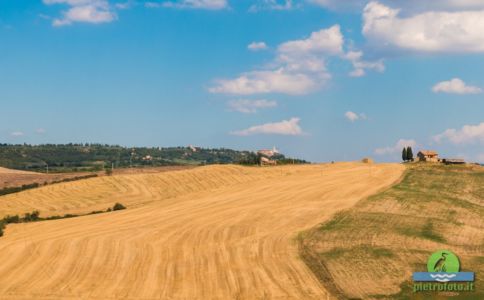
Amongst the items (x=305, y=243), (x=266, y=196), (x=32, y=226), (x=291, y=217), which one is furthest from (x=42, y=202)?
(x=305, y=243)

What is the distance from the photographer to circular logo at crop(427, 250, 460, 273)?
41.5 metres

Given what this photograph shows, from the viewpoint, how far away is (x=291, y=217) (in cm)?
6325

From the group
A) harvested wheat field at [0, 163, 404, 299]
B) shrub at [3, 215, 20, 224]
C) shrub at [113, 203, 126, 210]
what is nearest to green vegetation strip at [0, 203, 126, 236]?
shrub at [3, 215, 20, 224]

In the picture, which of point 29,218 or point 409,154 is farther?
point 409,154

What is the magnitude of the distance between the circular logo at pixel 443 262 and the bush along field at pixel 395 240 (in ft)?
1.89

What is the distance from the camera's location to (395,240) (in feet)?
169

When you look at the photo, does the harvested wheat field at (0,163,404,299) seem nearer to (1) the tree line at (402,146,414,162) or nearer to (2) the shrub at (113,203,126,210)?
(2) the shrub at (113,203,126,210)

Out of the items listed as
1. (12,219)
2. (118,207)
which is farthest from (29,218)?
(118,207)
